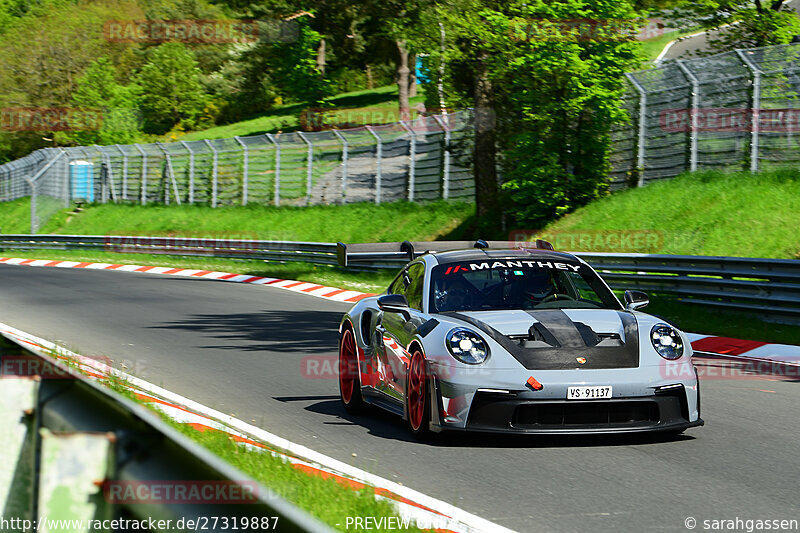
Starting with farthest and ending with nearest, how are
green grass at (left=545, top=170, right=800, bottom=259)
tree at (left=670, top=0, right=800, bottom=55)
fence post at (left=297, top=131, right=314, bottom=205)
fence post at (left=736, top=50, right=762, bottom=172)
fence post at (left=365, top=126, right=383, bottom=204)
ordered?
1. fence post at (left=297, top=131, right=314, bottom=205)
2. fence post at (left=365, top=126, right=383, bottom=204)
3. tree at (left=670, top=0, right=800, bottom=55)
4. fence post at (left=736, top=50, right=762, bottom=172)
5. green grass at (left=545, top=170, right=800, bottom=259)

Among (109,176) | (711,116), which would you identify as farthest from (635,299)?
(109,176)

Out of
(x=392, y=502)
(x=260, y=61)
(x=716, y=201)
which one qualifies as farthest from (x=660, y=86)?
(x=260, y=61)

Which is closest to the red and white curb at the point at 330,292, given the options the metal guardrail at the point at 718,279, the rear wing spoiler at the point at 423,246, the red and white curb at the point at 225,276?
the red and white curb at the point at 225,276

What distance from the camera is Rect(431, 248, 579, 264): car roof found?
8.58 metres

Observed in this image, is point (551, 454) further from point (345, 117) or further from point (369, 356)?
point (345, 117)

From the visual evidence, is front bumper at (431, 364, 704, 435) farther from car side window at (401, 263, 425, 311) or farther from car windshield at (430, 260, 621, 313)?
car side window at (401, 263, 425, 311)

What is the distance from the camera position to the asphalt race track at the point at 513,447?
5648mm

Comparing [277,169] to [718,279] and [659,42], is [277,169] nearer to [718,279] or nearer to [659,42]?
[718,279]

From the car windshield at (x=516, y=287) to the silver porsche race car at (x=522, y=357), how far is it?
0.01m

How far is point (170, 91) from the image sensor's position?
84.9 meters

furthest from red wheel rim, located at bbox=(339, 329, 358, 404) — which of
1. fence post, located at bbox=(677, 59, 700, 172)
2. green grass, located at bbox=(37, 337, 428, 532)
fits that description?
fence post, located at bbox=(677, 59, 700, 172)

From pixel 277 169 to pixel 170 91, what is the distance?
159 ft

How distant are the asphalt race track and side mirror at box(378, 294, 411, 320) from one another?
912 mm

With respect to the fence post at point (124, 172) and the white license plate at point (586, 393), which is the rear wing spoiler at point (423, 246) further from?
the fence post at point (124, 172)
